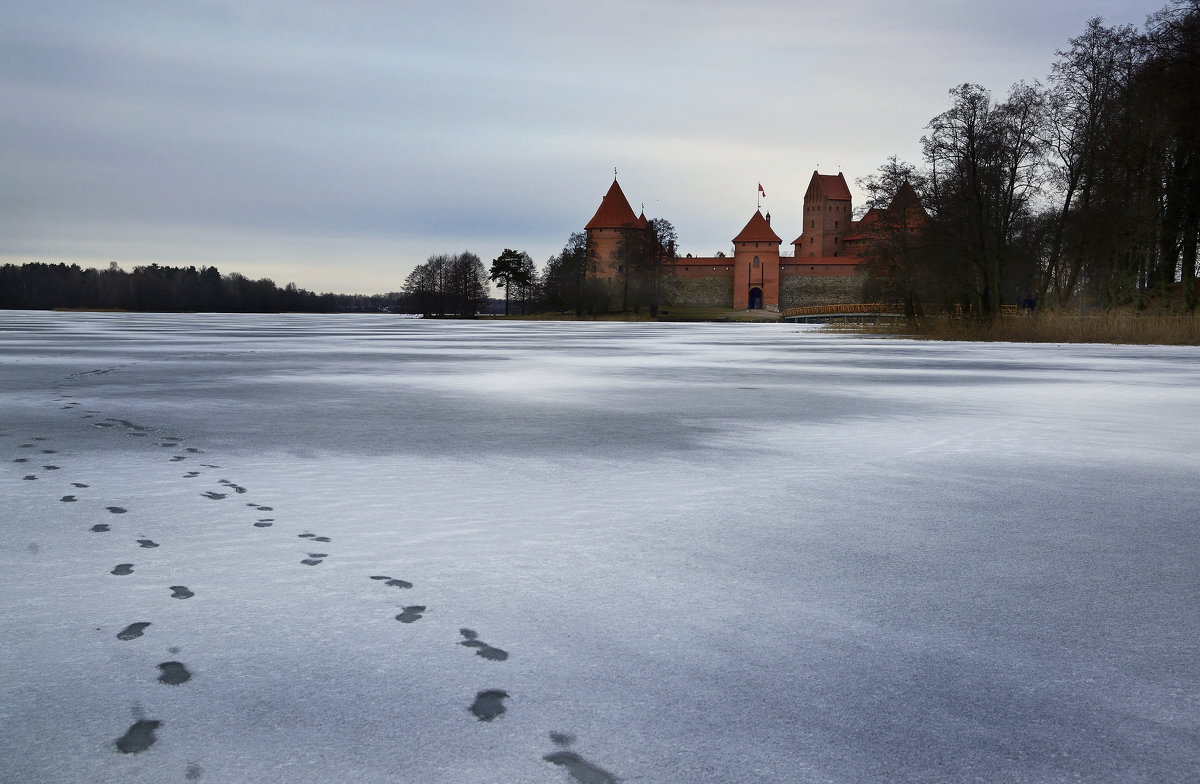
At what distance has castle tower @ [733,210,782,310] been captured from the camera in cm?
9369

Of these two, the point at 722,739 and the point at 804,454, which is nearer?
the point at 722,739

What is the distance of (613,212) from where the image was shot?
97062 millimetres

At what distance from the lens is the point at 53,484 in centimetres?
475

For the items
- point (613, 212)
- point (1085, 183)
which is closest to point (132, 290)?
point (613, 212)

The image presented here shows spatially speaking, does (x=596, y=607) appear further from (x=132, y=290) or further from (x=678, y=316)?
(x=132, y=290)

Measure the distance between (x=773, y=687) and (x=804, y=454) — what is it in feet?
12.8

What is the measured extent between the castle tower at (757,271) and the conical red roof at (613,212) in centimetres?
1155

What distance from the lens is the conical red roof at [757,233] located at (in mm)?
94438

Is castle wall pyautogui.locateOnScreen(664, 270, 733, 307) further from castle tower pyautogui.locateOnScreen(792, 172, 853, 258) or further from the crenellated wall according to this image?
castle tower pyautogui.locateOnScreen(792, 172, 853, 258)

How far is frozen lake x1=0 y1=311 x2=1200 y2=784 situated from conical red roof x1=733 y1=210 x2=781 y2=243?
89944mm

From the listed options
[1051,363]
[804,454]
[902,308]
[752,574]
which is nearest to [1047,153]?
[902,308]

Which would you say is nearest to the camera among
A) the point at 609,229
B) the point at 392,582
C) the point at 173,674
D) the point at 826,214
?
the point at 173,674

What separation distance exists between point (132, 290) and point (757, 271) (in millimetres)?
90250

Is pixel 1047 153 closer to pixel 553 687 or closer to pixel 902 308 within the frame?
pixel 902 308
